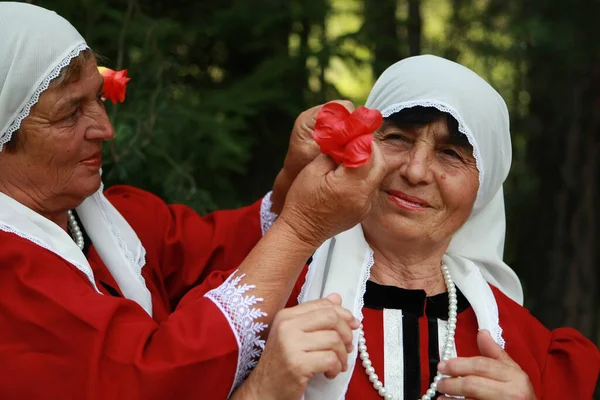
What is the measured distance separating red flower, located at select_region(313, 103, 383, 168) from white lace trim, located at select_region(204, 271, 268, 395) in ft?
1.46

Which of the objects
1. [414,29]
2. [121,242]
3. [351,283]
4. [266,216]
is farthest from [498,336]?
[414,29]

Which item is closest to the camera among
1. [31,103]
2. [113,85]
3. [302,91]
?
[31,103]

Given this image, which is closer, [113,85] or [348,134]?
[348,134]

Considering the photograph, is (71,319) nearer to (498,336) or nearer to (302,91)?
(498,336)

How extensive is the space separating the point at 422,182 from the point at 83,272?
1.12 metres

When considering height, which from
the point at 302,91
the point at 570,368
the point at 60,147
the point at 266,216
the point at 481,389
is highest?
the point at 60,147

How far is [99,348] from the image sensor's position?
2.14m

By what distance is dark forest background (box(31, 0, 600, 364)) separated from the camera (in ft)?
13.9

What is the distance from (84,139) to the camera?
2627mm

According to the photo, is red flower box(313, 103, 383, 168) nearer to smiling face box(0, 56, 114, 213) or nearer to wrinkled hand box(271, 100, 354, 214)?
wrinkled hand box(271, 100, 354, 214)

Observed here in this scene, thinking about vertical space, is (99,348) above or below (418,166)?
below

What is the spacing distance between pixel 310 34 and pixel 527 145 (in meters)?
1.76

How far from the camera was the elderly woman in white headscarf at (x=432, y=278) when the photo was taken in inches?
96.8

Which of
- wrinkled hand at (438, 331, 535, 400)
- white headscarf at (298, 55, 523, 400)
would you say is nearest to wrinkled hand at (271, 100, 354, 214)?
white headscarf at (298, 55, 523, 400)
